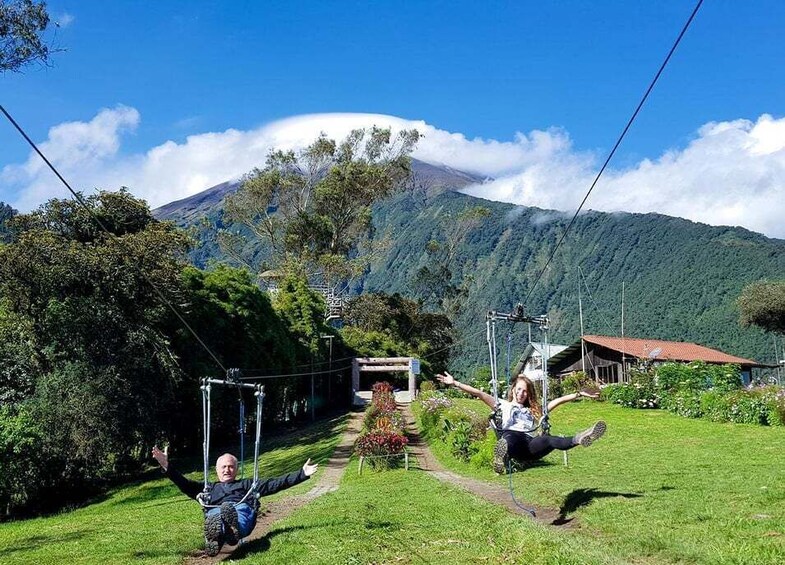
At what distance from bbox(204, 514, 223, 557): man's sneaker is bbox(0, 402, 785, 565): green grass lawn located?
0.28 m

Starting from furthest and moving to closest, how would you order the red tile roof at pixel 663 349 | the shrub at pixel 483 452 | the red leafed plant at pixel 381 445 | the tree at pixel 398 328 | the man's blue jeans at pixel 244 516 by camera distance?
the tree at pixel 398 328 < the red tile roof at pixel 663 349 < the red leafed plant at pixel 381 445 < the shrub at pixel 483 452 < the man's blue jeans at pixel 244 516

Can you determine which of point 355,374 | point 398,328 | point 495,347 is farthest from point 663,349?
point 495,347

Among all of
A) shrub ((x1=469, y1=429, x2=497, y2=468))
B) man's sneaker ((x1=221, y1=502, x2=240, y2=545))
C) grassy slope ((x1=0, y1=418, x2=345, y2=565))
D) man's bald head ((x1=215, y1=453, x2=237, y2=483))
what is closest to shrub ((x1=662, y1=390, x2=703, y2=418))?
shrub ((x1=469, y1=429, x2=497, y2=468))

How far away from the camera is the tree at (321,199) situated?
50.1m

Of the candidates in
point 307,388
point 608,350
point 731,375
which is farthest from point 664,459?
point 608,350

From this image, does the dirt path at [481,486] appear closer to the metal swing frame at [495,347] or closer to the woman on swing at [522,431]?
the woman on swing at [522,431]

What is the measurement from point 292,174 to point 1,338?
2959 cm

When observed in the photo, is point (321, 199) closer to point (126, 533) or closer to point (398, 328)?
→ point (398, 328)

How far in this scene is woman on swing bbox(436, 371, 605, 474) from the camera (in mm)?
10406

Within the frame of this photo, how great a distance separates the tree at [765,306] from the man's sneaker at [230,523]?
58033 millimetres

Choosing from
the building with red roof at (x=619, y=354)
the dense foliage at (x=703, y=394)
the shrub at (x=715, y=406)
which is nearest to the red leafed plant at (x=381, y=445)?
the dense foliage at (x=703, y=394)

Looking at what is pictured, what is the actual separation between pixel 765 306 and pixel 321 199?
1419 inches

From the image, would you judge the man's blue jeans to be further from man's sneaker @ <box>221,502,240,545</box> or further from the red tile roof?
the red tile roof

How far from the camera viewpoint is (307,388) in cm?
4438
